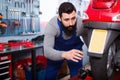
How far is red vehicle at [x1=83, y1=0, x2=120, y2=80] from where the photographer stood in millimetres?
741

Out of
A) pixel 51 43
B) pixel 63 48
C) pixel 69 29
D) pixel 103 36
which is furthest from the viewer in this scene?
pixel 63 48

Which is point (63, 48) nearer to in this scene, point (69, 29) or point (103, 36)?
point (69, 29)

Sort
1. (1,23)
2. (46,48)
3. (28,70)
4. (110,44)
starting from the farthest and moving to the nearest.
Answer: (28,70) → (1,23) → (46,48) → (110,44)

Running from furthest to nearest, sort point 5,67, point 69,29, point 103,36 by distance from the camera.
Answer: point 5,67
point 69,29
point 103,36

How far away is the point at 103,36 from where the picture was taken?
2.46 ft

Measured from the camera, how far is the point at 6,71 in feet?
6.90

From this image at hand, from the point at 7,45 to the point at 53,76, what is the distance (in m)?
0.79

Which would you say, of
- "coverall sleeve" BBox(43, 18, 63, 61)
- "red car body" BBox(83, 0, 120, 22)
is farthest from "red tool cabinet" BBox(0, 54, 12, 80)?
"red car body" BBox(83, 0, 120, 22)

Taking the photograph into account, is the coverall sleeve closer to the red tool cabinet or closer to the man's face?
the man's face

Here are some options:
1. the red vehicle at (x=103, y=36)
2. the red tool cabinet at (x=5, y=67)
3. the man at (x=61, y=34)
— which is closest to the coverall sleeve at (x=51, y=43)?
the man at (x=61, y=34)

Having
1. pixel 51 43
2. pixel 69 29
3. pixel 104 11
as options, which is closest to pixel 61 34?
pixel 69 29

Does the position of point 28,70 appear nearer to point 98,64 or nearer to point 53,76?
point 53,76

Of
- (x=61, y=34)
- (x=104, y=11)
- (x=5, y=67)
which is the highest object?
(x=104, y=11)

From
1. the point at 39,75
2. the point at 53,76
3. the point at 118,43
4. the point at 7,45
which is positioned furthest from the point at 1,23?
the point at 118,43
